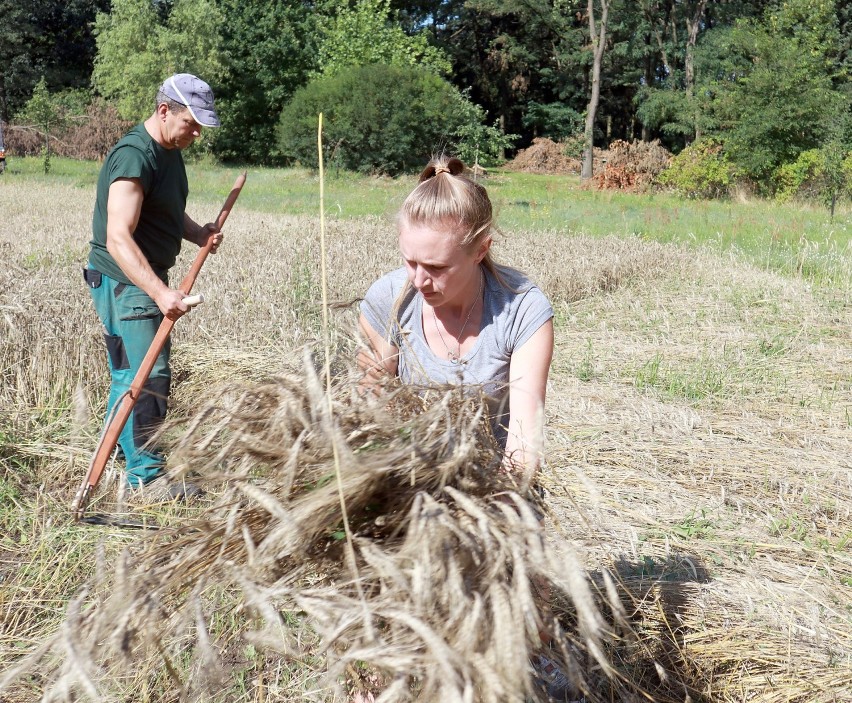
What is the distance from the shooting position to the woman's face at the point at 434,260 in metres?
2.06

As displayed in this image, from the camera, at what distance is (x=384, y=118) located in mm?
25453

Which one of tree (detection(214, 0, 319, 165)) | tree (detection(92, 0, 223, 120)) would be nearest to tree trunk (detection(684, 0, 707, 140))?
tree (detection(214, 0, 319, 165))

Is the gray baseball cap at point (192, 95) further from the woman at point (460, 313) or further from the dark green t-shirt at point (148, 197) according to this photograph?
the woman at point (460, 313)

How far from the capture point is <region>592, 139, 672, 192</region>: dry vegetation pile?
24891mm

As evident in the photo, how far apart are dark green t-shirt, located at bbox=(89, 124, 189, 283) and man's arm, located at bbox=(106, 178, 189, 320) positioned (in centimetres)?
6

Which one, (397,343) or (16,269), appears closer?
(397,343)

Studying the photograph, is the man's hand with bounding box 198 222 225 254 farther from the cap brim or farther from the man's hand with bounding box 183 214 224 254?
the cap brim

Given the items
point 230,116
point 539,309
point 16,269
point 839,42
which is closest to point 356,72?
→ point 230,116

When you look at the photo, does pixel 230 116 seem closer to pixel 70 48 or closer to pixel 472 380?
→ pixel 70 48

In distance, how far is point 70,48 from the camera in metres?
43.3

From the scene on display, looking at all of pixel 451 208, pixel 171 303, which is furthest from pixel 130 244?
pixel 451 208

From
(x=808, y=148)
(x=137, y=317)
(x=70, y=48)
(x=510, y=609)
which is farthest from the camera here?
(x=70, y=48)

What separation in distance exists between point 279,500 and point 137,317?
2.32 metres

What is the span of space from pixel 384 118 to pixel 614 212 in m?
11.9
